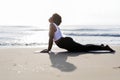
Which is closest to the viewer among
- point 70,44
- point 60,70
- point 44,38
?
point 60,70

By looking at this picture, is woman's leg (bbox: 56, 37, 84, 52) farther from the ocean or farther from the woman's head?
the ocean

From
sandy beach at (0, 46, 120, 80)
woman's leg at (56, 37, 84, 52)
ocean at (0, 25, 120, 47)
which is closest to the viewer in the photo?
sandy beach at (0, 46, 120, 80)

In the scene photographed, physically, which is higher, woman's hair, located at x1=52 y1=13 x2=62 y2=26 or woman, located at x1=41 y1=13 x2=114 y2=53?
woman's hair, located at x1=52 y1=13 x2=62 y2=26

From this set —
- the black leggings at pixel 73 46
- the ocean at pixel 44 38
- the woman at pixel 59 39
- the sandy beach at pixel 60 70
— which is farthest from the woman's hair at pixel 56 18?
the ocean at pixel 44 38

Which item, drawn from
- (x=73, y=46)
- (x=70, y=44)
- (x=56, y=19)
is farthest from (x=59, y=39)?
(x=56, y=19)

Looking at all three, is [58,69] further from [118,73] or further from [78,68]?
[118,73]

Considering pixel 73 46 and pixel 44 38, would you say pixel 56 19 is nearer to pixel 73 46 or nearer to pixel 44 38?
pixel 73 46

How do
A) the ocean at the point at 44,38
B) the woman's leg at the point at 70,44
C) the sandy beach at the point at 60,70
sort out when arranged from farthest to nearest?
the ocean at the point at 44,38 → the woman's leg at the point at 70,44 → the sandy beach at the point at 60,70

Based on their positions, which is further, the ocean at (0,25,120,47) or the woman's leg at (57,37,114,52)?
the ocean at (0,25,120,47)

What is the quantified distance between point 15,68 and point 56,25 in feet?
10.8

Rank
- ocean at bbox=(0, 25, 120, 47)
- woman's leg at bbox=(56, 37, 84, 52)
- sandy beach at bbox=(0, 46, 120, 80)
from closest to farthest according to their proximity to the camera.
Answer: sandy beach at bbox=(0, 46, 120, 80) < woman's leg at bbox=(56, 37, 84, 52) < ocean at bbox=(0, 25, 120, 47)

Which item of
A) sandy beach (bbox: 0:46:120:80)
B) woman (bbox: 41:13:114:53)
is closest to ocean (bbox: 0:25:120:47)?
woman (bbox: 41:13:114:53)

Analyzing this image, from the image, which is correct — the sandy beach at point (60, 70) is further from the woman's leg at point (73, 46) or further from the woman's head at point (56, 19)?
the woman's head at point (56, 19)

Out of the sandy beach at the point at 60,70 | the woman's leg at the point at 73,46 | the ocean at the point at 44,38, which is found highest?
the sandy beach at the point at 60,70
